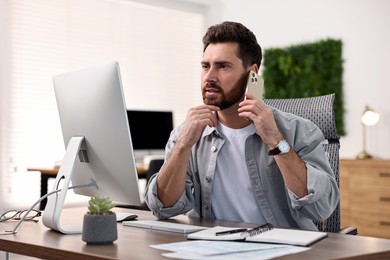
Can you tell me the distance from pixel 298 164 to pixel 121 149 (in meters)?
0.57

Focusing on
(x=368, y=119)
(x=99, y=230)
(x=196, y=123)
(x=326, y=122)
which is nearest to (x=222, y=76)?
(x=196, y=123)

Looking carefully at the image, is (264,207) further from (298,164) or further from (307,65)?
(307,65)

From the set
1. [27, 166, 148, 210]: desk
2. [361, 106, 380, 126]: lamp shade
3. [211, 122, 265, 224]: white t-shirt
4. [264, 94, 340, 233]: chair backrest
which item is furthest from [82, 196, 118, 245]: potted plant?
[361, 106, 380, 126]: lamp shade

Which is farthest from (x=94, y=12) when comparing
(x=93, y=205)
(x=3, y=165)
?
(x=93, y=205)

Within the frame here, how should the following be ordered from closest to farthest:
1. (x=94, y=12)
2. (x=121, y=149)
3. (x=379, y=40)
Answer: (x=121, y=149)
(x=379, y=40)
(x=94, y=12)

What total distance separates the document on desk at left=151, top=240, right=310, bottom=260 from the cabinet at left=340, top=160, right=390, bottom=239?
3.75m

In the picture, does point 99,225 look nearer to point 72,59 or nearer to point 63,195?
point 63,195

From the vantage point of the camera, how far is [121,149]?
5.60ft

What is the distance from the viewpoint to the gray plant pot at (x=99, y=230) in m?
1.47

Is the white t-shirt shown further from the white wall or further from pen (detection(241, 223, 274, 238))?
the white wall

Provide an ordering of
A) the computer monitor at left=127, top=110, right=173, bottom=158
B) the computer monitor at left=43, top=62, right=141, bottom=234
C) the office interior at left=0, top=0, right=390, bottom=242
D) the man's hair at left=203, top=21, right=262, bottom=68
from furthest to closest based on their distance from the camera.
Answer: the computer monitor at left=127, top=110, right=173, bottom=158, the office interior at left=0, top=0, right=390, bottom=242, the man's hair at left=203, top=21, right=262, bottom=68, the computer monitor at left=43, top=62, right=141, bottom=234

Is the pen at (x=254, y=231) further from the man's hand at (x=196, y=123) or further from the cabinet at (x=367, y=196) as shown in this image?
the cabinet at (x=367, y=196)

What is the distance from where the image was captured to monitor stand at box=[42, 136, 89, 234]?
5.69 feet

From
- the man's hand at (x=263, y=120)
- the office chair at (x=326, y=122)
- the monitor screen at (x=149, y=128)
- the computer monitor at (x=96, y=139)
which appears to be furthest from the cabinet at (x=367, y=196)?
the computer monitor at (x=96, y=139)
